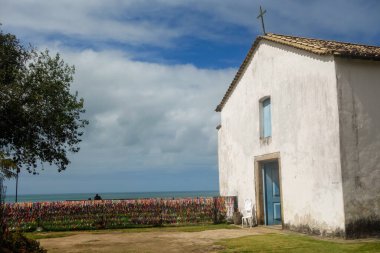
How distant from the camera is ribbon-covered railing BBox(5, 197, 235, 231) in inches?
624

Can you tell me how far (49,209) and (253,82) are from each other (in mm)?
9372

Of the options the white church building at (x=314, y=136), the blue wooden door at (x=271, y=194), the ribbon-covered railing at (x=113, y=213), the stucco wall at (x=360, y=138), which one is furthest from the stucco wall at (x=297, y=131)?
the ribbon-covered railing at (x=113, y=213)

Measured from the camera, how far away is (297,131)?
1310 cm

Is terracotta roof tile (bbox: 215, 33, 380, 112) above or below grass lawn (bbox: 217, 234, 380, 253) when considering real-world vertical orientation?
above

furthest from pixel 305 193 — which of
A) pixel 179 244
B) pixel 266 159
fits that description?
pixel 179 244

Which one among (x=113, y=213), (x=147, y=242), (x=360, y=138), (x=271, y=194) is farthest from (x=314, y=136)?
(x=113, y=213)

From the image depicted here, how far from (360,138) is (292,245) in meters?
3.59

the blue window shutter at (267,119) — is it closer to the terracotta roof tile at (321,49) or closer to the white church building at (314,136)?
the white church building at (314,136)

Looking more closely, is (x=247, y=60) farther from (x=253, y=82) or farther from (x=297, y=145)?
(x=297, y=145)

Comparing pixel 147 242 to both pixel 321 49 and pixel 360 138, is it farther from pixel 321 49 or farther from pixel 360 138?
pixel 321 49

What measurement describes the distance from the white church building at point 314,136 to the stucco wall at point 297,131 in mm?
29

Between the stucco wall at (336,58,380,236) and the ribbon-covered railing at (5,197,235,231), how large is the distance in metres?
7.08

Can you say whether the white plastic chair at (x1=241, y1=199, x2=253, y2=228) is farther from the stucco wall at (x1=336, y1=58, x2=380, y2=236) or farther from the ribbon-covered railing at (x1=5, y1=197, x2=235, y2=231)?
the stucco wall at (x1=336, y1=58, x2=380, y2=236)

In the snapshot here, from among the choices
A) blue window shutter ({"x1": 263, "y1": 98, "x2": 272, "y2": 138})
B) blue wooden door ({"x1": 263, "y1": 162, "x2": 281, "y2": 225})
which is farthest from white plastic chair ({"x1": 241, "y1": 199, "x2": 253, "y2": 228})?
blue window shutter ({"x1": 263, "y1": 98, "x2": 272, "y2": 138})
